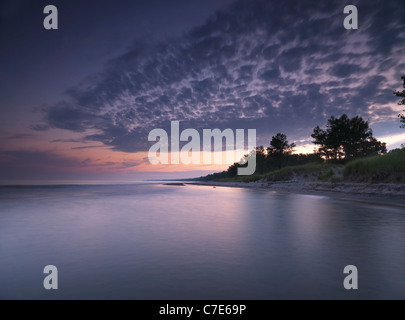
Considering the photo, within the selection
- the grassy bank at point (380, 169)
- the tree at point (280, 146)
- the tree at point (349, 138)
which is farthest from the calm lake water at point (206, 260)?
the tree at point (280, 146)

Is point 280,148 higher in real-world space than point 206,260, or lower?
higher

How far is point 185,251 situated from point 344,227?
22.3 ft

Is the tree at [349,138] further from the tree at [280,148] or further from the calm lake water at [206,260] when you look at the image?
the calm lake water at [206,260]

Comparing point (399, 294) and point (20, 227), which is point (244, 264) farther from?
point (20, 227)

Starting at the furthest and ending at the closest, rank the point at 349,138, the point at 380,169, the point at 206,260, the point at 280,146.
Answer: the point at 280,146 → the point at 349,138 → the point at 380,169 → the point at 206,260

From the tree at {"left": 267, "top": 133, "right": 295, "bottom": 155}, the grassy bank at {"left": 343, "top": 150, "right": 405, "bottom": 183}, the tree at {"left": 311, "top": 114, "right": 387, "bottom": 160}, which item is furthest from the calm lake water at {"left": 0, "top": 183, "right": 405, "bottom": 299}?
the tree at {"left": 267, "top": 133, "right": 295, "bottom": 155}

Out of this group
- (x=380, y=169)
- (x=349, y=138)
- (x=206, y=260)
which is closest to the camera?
(x=206, y=260)

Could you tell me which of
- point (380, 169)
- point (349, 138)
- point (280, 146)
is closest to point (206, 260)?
point (380, 169)

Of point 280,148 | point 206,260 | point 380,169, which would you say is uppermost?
point 280,148

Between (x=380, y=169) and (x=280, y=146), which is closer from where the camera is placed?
(x=380, y=169)

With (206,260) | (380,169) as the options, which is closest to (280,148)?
(380,169)

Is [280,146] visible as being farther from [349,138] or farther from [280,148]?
[349,138]

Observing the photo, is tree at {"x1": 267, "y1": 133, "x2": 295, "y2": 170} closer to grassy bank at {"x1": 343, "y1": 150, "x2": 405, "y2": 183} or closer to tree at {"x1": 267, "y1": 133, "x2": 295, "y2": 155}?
tree at {"x1": 267, "y1": 133, "x2": 295, "y2": 155}

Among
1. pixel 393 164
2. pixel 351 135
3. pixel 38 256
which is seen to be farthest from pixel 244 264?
pixel 351 135
